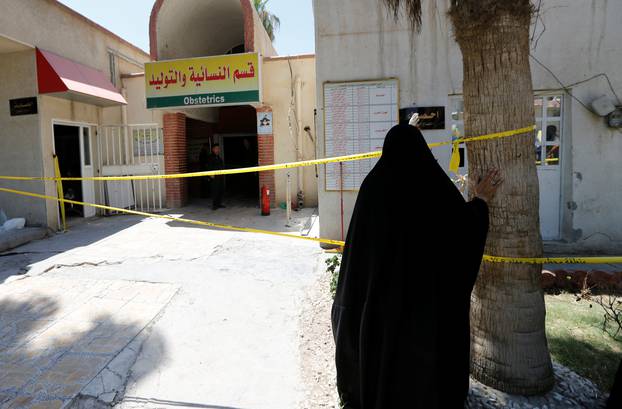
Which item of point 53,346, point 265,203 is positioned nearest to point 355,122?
point 265,203

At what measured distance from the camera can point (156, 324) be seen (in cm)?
375

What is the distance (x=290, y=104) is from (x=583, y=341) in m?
7.81

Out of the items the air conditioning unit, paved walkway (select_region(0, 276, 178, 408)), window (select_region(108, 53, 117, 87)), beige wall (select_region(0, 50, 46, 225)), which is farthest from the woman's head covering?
window (select_region(108, 53, 117, 87))

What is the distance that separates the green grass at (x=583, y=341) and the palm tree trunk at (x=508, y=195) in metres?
0.55

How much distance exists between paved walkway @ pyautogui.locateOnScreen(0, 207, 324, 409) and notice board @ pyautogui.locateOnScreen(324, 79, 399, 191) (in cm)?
129

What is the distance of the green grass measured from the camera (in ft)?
9.27

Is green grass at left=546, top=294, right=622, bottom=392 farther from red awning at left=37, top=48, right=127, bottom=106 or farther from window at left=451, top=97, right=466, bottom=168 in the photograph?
red awning at left=37, top=48, right=127, bottom=106

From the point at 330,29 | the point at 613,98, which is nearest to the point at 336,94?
the point at 330,29

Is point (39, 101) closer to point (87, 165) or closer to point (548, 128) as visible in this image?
point (87, 165)

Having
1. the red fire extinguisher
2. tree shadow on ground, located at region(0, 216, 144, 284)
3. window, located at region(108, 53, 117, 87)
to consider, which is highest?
window, located at region(108, 53, 117, 87)

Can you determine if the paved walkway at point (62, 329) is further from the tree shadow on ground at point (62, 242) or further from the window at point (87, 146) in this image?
the window at point (87, 146)

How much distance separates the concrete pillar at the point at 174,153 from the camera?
32.8ft

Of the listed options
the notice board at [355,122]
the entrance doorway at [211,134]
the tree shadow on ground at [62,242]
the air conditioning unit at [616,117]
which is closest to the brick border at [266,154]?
the entrance doorway at [211,134]

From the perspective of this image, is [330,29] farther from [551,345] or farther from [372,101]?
[551,345]
